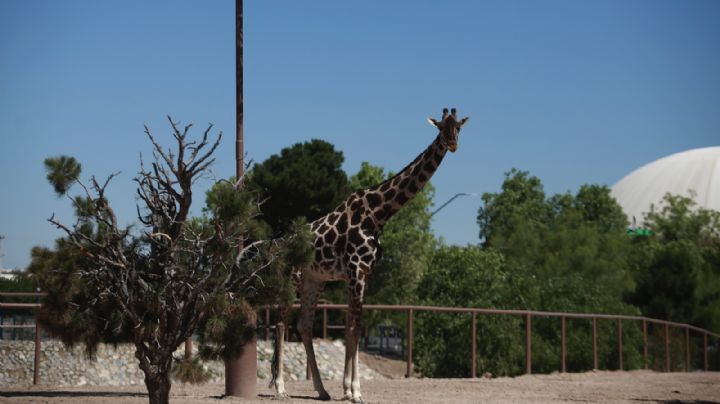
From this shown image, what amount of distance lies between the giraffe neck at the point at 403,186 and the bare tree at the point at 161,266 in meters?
3.85

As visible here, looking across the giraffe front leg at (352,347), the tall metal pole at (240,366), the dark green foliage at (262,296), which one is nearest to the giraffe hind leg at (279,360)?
the tall metal pole at (240,366)

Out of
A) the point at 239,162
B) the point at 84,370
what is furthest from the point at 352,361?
the point at 84,370

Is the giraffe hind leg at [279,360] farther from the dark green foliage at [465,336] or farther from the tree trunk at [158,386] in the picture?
the dark green foliage at [465,336]

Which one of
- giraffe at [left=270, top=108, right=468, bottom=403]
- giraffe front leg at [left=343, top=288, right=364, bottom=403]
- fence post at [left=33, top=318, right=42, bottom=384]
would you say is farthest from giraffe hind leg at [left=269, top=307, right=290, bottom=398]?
fence post at [left=33, top=318, right=42, bottom=384]

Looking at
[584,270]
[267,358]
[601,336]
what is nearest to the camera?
[267,358]

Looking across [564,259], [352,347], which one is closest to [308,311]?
[352,347]

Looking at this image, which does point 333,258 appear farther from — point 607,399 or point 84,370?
point 84,370

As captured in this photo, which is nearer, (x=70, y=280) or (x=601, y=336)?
(x=70, y=280)

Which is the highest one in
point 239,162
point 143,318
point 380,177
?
point 380,177

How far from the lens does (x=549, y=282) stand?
27859 millimetres

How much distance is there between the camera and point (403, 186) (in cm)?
1327

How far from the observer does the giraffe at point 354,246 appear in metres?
12.7

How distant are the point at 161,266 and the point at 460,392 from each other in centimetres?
663

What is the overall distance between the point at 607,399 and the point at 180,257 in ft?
25.7
